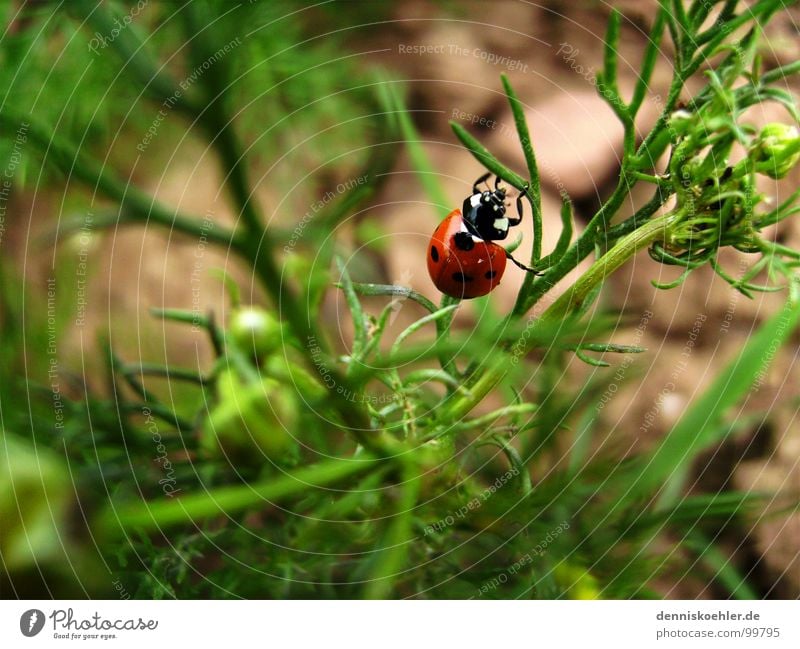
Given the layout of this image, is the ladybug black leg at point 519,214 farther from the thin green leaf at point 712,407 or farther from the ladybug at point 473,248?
the thin green leaf at point 712,407

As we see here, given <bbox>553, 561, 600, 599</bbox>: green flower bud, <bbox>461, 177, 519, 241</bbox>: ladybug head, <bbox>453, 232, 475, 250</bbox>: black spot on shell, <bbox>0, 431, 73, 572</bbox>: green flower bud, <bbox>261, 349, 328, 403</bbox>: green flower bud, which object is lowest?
<bbox>553, 561, 600, 599</bbox>: green flower bud

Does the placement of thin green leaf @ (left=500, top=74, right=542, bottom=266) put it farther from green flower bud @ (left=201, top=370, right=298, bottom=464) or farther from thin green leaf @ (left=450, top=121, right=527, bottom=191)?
green flower bud @ (left=201, top=370, right=298, bottom=464)

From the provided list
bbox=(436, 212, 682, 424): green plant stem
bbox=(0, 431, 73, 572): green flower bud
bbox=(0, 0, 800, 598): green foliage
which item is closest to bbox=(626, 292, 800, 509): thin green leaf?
bbox=(0, 0, 800, 598): green foliage

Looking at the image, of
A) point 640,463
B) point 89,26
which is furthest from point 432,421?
point 89,26

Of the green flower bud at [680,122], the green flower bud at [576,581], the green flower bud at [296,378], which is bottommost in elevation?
the green flower bud at [576,581]

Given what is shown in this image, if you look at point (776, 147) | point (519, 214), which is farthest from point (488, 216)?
point (776, 147)

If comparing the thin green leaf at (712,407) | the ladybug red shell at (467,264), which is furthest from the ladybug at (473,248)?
the thin green leaf at (712,407)

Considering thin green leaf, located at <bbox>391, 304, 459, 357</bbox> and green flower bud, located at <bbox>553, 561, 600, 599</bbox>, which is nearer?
thin green leaf, located at <bbox>391, 304, 459, 357</bbox>
